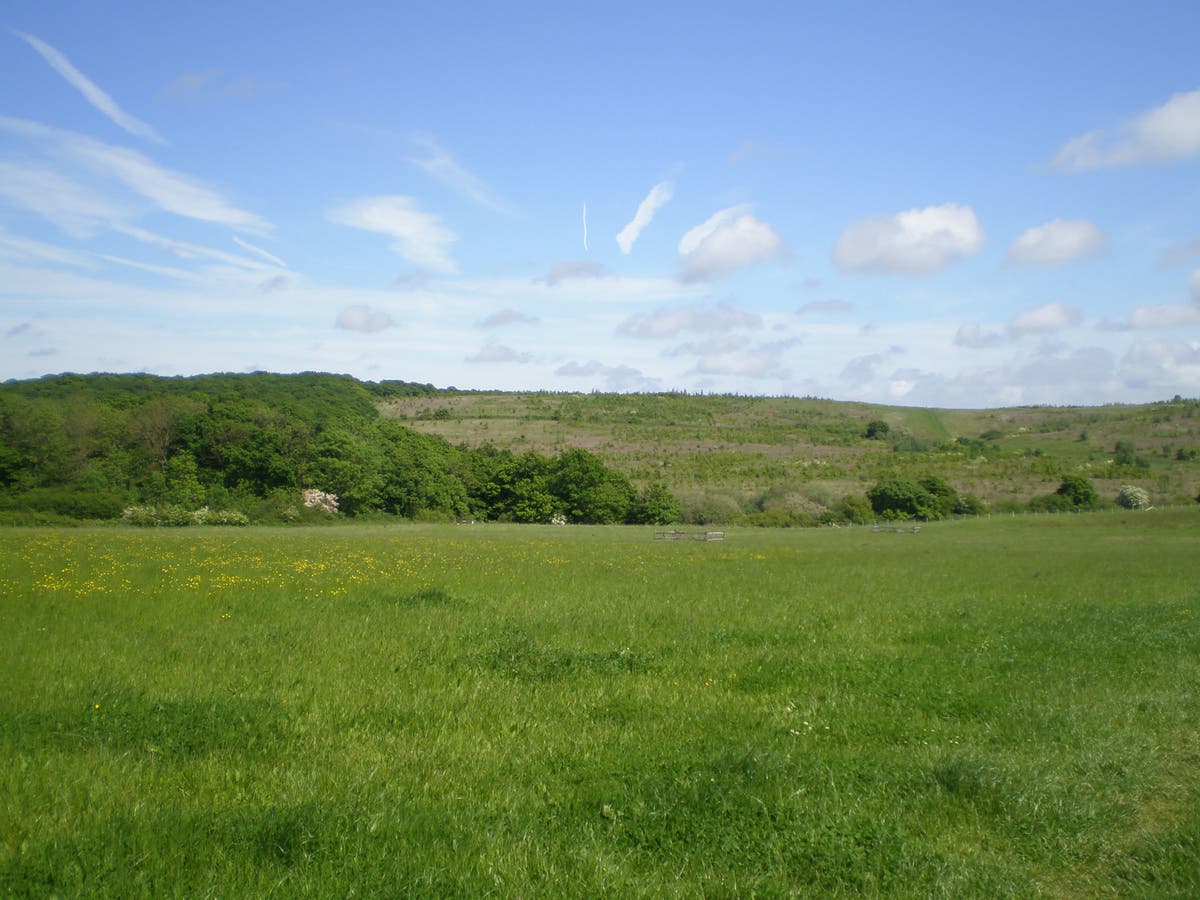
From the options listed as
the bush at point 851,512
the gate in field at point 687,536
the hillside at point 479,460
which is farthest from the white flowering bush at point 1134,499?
the gate in field at point 687,536

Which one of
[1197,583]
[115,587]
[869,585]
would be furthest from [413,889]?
[1197,583]

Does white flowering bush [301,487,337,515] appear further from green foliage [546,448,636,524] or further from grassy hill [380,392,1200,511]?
grassy hill [380,392,1200,511]

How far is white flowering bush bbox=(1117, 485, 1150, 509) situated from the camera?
71688 millimetres

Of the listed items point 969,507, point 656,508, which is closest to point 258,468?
point 656,508

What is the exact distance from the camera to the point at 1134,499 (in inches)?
2830

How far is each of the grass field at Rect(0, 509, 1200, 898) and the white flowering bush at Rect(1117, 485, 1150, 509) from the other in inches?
2567

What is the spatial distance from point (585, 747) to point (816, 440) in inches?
4873

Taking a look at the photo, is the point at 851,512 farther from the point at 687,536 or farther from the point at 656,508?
the point at 687,536

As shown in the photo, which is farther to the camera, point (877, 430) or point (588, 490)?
point (877, 430)

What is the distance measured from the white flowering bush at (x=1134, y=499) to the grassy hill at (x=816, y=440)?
2.88 m

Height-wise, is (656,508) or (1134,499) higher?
(1134,499)

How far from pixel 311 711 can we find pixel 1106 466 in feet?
342

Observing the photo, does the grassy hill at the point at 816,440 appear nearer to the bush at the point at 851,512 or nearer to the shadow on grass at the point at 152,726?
the bush at the point at 851,512

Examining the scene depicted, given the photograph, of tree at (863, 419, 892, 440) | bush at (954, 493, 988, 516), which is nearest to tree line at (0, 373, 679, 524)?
bush at (954, 493, 988, 516)
